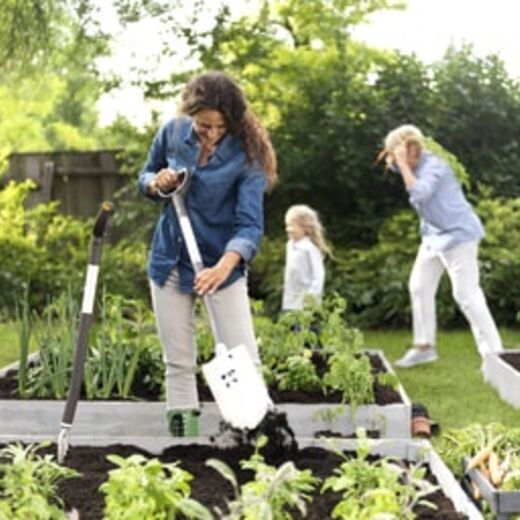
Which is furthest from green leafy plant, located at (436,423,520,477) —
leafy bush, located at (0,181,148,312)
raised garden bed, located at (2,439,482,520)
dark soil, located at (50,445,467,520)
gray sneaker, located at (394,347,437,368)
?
leafy bush, located at (0,181,148,312)

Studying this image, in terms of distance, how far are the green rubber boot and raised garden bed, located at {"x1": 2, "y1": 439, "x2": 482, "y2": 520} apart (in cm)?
40

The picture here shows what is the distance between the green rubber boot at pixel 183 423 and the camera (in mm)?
5047

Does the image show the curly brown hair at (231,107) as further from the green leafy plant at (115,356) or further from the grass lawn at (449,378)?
the grass lawn at (449,378)

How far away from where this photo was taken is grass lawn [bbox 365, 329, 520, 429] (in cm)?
641

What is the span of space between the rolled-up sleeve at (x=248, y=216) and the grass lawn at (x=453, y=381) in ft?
5.88

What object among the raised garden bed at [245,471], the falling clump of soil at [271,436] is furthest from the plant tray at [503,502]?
the falling clump of soil at [271,436]

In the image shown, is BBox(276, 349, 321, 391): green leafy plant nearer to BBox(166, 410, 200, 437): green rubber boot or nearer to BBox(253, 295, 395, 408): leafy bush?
BBox(253, 295, 395, 408): leafy bush

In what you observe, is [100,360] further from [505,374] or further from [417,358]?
[417,358]

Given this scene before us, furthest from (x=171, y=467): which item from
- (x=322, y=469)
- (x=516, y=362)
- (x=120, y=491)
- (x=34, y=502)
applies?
(x=516, y=362)

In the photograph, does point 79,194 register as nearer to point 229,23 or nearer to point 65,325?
point 229,23

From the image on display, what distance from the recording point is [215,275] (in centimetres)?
465

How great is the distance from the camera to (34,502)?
2.89 meters

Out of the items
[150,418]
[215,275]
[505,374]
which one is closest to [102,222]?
[215,275]

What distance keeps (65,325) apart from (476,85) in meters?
6.72
